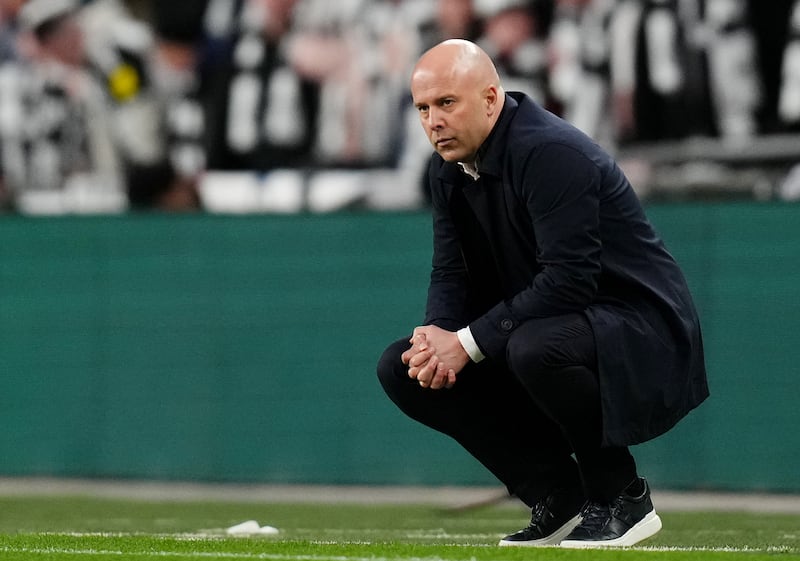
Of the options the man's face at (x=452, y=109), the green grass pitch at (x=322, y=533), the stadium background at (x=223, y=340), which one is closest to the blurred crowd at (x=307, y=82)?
the stadium background at (x=223, y=340)

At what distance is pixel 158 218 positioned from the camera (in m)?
10.2

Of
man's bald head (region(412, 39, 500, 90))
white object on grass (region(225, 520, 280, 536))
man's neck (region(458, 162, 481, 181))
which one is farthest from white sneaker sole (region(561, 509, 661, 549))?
white object on grass (region(225, 520, 280, 536))

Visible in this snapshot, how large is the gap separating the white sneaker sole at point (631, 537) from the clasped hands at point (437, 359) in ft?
2.02

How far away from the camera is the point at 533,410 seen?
5.24 metres

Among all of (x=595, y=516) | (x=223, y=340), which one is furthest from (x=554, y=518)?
(x=223, y=340)

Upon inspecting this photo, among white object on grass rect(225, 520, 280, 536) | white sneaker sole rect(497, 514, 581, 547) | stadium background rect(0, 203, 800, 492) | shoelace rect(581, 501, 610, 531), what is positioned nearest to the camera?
shoelace rect(581, 501, 610, 531)

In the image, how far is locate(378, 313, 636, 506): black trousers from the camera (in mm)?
4711

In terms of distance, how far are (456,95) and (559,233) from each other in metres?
0.52

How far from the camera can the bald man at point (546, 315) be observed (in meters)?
4.73

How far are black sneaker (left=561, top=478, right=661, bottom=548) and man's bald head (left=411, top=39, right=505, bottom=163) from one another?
46.1 inches

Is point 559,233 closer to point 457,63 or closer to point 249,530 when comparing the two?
point 457,63

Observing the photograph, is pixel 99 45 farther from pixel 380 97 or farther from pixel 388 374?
pixel 388 374

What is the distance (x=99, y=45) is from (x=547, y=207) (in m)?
6.55

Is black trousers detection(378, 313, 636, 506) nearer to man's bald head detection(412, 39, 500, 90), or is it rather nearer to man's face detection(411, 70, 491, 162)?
man's face detection(411, 70, 491, 162)
